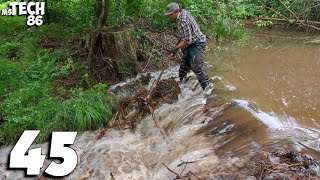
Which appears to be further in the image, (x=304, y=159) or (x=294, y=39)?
(x=294, y=39)

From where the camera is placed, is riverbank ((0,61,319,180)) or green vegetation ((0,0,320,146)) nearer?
riverbank ((0,61,319,180))

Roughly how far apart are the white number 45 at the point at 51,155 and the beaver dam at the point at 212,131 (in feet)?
0.45

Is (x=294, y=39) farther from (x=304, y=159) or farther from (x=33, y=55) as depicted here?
(x=304, y=159)

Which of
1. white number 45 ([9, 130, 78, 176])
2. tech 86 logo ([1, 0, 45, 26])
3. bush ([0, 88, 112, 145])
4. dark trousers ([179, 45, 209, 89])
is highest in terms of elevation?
dark trousers ([179, 45, 209, 89])

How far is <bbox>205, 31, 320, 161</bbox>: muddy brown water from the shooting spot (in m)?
5.21

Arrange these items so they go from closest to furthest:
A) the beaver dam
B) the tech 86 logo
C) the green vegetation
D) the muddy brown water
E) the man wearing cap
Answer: the beaver dam, the muddy brown water, the man wearing cap, the green vegetation, the tech 86 logo

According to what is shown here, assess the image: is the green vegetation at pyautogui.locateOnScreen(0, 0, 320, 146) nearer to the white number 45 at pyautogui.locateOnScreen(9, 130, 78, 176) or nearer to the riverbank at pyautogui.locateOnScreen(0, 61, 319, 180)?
the white number 45 at pyautogui.locateOnScreen(9, 130, 78, 176)

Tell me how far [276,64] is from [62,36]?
232 inches

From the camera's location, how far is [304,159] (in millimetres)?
4453

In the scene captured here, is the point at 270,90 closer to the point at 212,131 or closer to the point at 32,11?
the point at 212,131

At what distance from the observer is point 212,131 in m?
5.63

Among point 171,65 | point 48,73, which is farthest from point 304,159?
point 48,73

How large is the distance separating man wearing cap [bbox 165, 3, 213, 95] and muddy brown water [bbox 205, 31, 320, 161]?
1.59 feet

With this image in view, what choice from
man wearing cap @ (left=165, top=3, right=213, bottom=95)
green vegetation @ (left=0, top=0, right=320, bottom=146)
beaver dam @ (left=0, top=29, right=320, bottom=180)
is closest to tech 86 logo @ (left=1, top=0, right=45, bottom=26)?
green vegetation @ (left=0, top=0, right=320, bottom=146)
